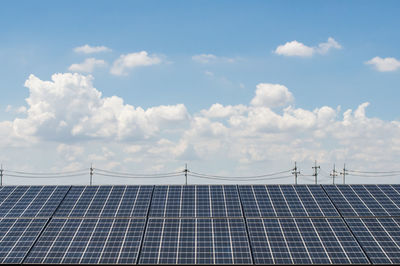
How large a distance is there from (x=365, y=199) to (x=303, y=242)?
48.0 feet

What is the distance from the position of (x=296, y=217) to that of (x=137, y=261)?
20.5 m

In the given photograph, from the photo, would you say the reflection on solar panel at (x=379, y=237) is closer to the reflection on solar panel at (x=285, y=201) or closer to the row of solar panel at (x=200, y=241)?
the row of solar panel at (x=200, y=241)

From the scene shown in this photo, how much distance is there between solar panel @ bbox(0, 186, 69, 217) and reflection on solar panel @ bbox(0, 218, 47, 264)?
157cm

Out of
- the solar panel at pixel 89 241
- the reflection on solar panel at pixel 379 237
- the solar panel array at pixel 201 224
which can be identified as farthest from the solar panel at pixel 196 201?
the reflection on solar panel at pixel 379 237

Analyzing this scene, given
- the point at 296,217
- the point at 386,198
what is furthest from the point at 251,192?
the point at 386,198

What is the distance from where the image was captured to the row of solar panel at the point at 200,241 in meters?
42.2

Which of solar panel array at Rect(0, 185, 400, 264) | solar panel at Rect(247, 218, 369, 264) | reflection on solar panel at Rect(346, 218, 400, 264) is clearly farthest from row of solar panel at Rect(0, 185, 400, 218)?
solar panel at Rect(247, 218, 369, 264)

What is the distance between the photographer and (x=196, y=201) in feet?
173

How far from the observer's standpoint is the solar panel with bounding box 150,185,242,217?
164ft

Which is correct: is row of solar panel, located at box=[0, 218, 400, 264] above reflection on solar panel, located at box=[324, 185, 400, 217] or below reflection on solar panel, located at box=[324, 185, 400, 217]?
below

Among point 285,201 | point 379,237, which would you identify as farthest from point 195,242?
point 379,237

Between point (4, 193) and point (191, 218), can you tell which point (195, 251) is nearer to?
point (191, 218)

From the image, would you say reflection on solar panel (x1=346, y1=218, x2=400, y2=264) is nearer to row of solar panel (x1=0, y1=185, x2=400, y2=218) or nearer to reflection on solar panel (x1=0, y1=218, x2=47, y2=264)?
row of solar panel (x1=0, y1=185, x2=400, y2=218)

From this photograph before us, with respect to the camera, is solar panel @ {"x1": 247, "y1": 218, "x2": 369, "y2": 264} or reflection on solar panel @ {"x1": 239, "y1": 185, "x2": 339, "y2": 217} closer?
solar panel @ {"x1": 247, "y1": 218, "x2": 369, "y2": 264}
